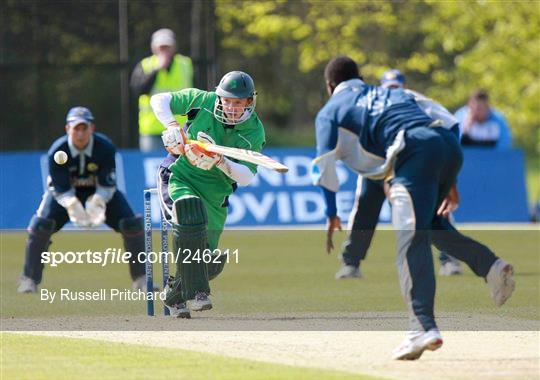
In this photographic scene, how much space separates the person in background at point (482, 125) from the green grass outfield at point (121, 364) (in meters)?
11.0

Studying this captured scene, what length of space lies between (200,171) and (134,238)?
2.82 meters

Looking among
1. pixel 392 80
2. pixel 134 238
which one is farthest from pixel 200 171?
pixel 392 80

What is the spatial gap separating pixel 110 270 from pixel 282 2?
2006 cm

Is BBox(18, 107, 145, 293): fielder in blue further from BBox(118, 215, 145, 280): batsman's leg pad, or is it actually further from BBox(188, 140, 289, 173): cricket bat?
BBox(188, 140, 289, 173): cricket bat

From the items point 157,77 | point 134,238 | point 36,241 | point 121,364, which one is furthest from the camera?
point 157,77

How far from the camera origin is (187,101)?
11.1 metres

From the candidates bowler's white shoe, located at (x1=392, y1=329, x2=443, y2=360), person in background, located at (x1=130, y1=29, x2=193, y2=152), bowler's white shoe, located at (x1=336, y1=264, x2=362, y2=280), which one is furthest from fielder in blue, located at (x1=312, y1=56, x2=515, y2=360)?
person in background, located at (x1=130, y1=29, x2=193, y2=152)

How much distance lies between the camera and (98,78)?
79.8 feet

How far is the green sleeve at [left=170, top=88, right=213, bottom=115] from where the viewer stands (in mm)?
11102

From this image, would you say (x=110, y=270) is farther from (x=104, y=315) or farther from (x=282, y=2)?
(x=282, y=2)

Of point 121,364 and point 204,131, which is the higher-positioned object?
point 204,131

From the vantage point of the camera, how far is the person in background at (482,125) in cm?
1994

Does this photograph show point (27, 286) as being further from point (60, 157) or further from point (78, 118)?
point (78, 118)

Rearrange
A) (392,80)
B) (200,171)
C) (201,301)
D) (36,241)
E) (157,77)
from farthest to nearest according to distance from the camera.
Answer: (157,77)
(392,80)
(36,241)
(200,171)
(201,301)
